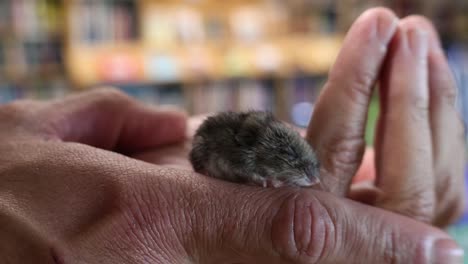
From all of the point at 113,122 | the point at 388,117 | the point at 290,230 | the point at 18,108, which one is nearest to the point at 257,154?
the point at 290,230

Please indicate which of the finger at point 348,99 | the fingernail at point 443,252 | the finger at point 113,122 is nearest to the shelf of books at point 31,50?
the finger at point 113,122

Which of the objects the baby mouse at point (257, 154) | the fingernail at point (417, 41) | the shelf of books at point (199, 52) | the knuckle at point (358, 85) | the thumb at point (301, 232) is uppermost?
the fingernail at point (417, 41)

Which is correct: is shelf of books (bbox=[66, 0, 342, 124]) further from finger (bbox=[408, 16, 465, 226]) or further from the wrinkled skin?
the wrinkled skin

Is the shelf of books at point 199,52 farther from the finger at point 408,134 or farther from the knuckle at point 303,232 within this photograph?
the knuckle at point 303,232

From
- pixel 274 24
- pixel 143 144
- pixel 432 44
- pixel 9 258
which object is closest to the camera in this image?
pixel 9 258

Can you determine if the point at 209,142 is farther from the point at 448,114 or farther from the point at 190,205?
the point at 448,114

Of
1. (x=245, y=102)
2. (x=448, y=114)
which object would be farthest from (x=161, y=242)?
(x=245, y=102)
